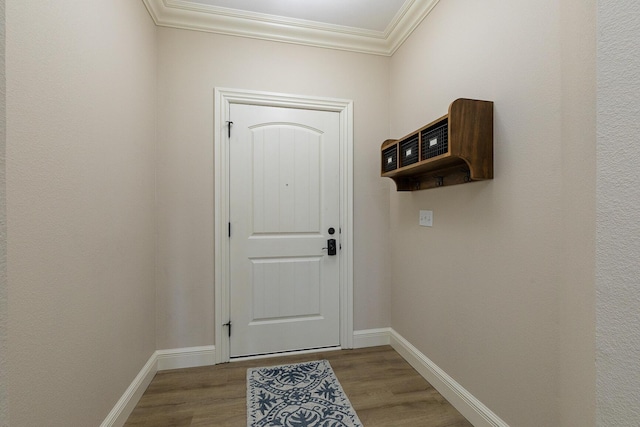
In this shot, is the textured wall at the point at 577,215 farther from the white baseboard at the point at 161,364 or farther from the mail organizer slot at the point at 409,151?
the white baseboard at the point at 161,364

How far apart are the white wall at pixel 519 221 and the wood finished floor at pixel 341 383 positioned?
269 mm

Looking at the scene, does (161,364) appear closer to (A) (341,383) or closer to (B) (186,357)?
(B) (186,357)

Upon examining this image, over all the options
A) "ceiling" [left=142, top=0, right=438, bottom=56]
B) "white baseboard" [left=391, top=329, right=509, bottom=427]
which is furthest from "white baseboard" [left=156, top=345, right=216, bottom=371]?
"ceiling" [left=142, top=0, right=438, bottom=56]

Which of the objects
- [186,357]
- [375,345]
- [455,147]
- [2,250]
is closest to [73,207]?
[2,250]

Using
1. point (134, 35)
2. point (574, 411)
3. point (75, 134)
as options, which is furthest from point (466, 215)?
point (134, 35)

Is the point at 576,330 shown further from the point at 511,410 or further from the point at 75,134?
the point at 75,134

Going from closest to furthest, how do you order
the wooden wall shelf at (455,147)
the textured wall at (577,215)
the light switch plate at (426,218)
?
the textured wall at (577,215)
the wooden wall shelf at (455,147)
the light switch plate at (426,218)

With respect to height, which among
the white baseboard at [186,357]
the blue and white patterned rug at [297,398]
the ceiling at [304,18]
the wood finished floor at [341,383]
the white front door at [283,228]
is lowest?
the wood finished floor at [341,383]

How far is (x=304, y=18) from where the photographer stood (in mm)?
2301

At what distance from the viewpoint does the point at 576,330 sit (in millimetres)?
1118

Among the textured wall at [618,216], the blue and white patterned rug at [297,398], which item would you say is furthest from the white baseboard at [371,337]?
the textured wall at [618,216]

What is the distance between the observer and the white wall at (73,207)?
963 mm

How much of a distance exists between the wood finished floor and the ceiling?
2.67 metres

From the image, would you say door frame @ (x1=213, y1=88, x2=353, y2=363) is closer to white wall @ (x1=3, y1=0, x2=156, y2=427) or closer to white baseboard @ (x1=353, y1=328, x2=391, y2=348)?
white wall @ (x1=3, y1=0, x2=156, y2=427)
